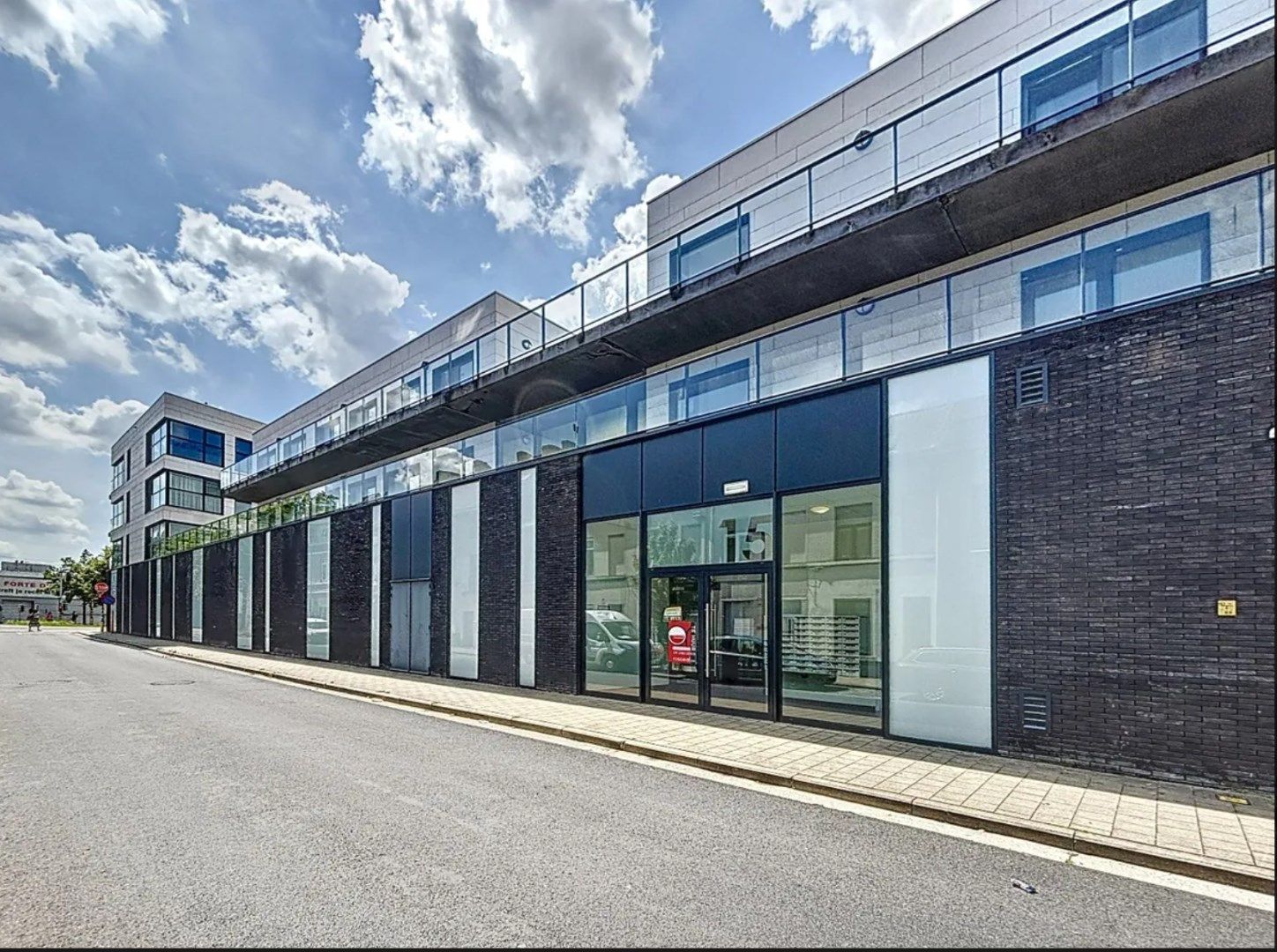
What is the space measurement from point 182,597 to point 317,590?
1692cm

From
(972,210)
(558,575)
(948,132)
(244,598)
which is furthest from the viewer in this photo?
(244,598)

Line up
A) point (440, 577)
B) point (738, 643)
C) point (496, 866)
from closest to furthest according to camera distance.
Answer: point (496, 866) → point (738, 643) → point (440, 577)

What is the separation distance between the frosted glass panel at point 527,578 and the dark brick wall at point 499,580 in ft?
0.43

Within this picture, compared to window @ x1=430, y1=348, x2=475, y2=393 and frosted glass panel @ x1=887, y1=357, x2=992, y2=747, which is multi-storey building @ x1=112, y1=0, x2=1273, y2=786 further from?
window @ x1=430, y1=348, x2=475, y2=393

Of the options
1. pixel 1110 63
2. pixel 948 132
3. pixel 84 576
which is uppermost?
pixel 948 132

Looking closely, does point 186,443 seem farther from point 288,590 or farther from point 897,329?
point 897,329

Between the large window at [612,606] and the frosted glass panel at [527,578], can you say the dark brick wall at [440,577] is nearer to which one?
the frosted glass panel at [527,578]

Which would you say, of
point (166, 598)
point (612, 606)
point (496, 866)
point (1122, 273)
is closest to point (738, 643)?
point (612, 606)

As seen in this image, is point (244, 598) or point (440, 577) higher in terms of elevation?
point (440, 577)

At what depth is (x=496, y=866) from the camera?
15.8ft

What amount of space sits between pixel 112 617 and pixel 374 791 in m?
51.6

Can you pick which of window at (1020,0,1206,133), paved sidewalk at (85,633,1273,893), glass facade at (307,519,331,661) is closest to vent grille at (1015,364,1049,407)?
window at (1020,0,1206,133)

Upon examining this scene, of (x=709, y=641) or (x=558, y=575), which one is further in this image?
(x=558, y=575)

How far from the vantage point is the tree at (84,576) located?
63406 mm
